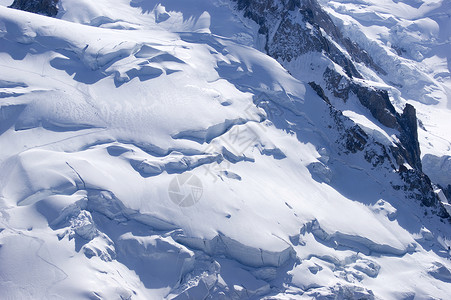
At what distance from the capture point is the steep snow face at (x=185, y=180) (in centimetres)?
2047

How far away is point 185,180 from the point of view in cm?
2403

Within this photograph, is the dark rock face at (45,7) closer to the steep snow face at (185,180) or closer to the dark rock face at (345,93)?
the steep snow face at (185,180)

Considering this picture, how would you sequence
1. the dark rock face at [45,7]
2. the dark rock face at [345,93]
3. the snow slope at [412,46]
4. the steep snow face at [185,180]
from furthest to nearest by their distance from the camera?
the snow slope at [412,46] < the dark rock face at [45,7] < the dark rock face at [345,93] < the steep snow face at [185,180]

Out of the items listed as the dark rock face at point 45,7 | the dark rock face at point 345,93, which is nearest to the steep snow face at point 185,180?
the dark rock face at point 345,93

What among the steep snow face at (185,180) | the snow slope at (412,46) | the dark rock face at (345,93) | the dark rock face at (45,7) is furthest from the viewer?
the snow slope at (412,46)

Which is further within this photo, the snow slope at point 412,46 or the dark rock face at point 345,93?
the snow slope at point 412,46

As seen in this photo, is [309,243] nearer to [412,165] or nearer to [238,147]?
[238,147]

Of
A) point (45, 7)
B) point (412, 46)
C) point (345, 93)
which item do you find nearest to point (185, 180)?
point (345, 93)

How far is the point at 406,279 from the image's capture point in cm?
2486

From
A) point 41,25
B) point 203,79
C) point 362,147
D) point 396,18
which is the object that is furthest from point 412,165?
point 396,18

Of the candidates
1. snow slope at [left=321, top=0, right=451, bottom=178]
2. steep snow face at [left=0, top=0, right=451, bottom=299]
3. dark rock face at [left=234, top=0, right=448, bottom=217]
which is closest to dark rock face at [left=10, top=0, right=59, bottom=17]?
steep snow face at [left=0, top=0, right=451, bottom=299]

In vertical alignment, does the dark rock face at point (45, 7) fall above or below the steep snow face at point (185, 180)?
above

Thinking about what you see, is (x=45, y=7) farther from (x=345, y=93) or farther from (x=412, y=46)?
(x=412, y=46)

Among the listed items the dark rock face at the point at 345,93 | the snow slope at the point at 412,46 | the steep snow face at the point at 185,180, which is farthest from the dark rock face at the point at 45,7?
the snow slope at the point at 412,46
